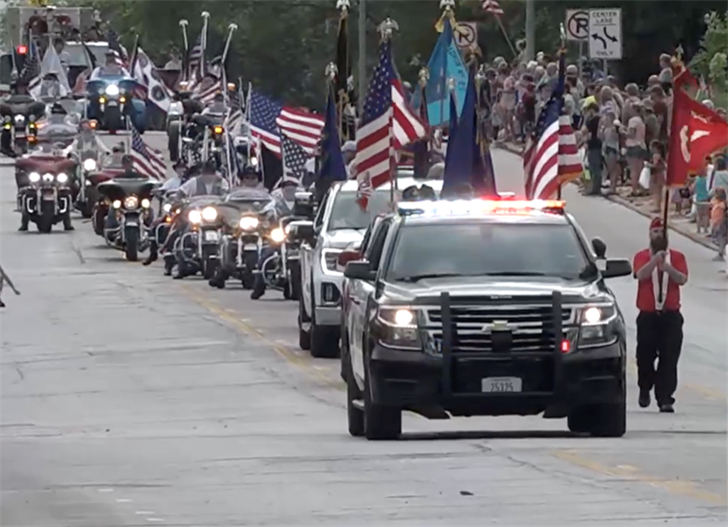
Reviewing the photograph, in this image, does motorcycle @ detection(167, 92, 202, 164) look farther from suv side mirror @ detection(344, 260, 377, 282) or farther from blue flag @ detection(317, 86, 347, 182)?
suv side mirror @ detection(344, 260, 377, 282)

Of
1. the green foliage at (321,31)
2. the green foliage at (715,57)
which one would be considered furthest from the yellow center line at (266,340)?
the green foliage at (321,31)

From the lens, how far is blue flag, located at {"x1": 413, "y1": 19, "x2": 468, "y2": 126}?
A: 30719 millimetres

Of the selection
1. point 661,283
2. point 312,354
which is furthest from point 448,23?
point 661,283

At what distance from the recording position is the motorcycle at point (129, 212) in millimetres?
40500

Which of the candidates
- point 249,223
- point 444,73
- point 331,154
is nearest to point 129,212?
point 249,223

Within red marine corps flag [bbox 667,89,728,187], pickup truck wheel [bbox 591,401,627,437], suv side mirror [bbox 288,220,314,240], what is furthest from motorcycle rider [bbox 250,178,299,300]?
pickup truck wheel [bbox 591,401,627,437]

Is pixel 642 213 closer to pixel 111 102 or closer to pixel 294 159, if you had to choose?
pixel 294 159

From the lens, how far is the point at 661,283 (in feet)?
67.2

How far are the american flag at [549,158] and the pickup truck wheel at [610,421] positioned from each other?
25.2 feet

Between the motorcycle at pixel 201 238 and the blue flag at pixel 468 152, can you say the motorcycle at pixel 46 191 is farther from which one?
the blue flag at pixel 468 152

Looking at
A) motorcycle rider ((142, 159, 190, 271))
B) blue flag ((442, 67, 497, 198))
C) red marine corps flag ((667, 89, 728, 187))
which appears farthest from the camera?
motorcycle rider ((142, 159, 190, 271))

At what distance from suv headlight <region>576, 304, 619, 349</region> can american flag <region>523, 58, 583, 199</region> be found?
26.7 ft

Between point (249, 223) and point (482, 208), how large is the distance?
54.3 feet

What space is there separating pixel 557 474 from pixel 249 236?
65.2 ft
